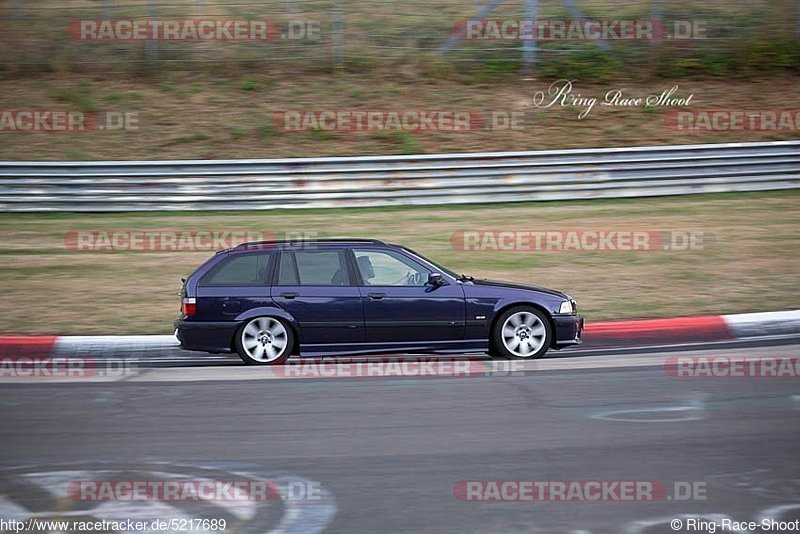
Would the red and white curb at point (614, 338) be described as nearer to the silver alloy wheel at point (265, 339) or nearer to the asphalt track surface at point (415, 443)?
the silver alloy wheel at point (265, 339)

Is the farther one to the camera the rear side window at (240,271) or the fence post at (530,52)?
the fence post at (530,52)

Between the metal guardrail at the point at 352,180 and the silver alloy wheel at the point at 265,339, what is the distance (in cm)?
812

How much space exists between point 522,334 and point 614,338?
54.6 inches

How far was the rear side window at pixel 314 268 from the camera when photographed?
10281mm

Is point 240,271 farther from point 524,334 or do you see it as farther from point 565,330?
point 565,330

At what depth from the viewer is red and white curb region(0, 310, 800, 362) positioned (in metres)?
10.8

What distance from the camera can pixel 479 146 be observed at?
20.1 m

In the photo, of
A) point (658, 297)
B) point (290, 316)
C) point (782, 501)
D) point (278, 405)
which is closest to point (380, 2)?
point (658, 297)

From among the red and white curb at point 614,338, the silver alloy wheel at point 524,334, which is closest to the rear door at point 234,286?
the red and white curb at point 614,338

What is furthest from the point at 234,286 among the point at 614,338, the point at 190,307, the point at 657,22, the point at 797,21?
the point at 797,21

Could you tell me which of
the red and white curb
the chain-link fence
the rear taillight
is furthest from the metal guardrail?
the rear taillight

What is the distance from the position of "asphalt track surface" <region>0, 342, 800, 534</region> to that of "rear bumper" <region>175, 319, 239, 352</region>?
44cm

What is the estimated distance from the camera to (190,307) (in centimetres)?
1014

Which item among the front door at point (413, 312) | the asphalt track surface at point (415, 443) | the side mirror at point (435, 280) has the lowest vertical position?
the asphalt track surface at point (415, 443)
